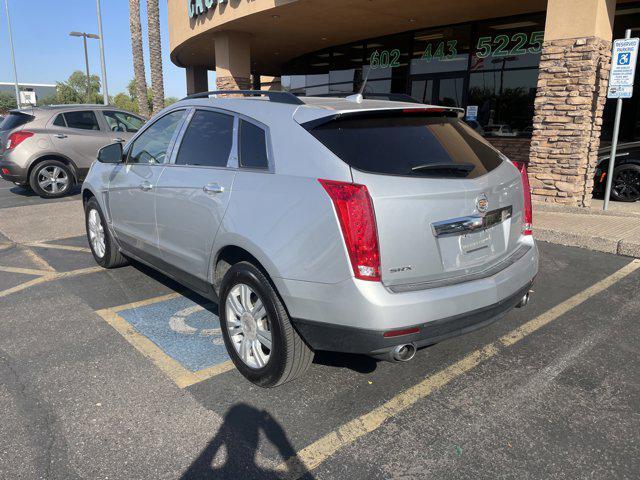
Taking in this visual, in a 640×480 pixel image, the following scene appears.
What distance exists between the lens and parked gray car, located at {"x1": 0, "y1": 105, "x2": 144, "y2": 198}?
32.7ft

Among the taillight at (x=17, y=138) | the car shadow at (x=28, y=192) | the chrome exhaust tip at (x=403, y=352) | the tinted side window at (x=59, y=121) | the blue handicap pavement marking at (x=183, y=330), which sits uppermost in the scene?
the tinted side window at (x=59, y=121)

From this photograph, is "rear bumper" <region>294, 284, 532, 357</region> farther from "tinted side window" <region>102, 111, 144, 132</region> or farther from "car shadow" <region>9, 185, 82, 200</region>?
"tinted side window" <region>102, 111, 144, 132</region>

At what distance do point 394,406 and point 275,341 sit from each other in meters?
0.80

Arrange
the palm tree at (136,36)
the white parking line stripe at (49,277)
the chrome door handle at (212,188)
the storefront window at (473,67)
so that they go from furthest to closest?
the palm tree at (136,36), the storefront window at (473,67), the white parking line stripe at (49,277), the chrome door handle at (212,188)

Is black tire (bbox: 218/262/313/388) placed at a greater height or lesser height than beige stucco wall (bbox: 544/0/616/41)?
lesser

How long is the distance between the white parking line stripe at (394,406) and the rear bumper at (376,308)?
1.51ft

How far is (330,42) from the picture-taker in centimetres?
1716

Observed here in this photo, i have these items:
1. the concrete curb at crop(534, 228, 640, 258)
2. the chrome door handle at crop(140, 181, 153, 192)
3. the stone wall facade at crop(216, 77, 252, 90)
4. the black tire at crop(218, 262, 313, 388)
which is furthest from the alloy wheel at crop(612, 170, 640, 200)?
the stone wall facade at crop(216, 77, 252, 90)

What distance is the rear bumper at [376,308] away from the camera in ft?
8.14

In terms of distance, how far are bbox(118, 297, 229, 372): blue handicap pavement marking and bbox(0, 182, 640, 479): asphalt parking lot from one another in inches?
0.7

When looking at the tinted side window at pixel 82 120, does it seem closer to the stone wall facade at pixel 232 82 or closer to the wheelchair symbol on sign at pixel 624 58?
the stone wall facade at pixel 232 82

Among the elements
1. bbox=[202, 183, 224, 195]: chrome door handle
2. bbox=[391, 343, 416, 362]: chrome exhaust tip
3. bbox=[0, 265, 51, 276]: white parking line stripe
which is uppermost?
bbox=[202, 183, 224, 195]: chrome door handle

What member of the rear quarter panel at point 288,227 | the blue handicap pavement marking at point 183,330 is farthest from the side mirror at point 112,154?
the rear quarter panel at point 288,227

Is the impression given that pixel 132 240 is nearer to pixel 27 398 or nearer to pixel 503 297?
pixel 27 398
